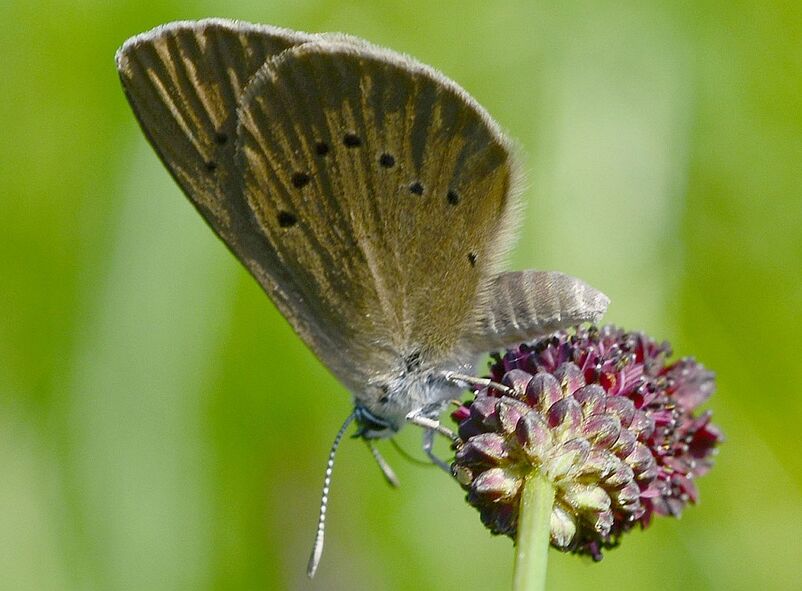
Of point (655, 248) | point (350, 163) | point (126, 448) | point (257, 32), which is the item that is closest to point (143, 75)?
point (257, 32)

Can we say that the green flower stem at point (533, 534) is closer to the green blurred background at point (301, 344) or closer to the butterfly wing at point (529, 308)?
the butterfly wing at point (529, 308)

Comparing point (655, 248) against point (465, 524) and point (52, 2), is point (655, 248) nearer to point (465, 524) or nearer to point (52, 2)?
point (465, 524)

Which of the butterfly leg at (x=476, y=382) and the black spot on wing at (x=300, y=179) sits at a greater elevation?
the black spot on wing at (x=300, y=179)

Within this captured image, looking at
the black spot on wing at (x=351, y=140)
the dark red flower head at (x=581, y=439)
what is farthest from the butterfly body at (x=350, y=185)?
the dark red flower head at (x=581, y=439)

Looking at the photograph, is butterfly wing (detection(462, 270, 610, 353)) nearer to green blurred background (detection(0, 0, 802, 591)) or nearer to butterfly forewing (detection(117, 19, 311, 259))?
butterfly forewing (detection(117, 19, 311, 259))

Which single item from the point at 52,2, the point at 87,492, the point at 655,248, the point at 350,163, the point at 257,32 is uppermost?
the point at 52,2

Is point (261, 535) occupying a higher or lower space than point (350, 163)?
lower
